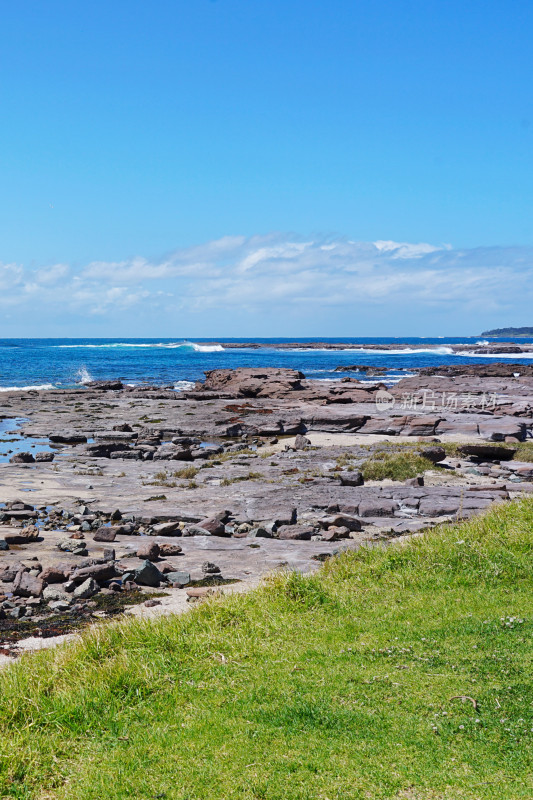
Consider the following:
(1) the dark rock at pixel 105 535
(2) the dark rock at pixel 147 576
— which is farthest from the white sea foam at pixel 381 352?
(2) the dark rock at pixel 147 576

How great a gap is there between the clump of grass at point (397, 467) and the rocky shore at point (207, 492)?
9.0 inches

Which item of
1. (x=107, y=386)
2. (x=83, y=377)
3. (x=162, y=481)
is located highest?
(x=83, y=377)

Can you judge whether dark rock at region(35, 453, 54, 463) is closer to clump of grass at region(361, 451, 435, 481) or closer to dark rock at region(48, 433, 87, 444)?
Answer: dark rock at region(48, 433, 87, 444)

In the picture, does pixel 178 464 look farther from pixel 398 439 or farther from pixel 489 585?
pixel 489 585

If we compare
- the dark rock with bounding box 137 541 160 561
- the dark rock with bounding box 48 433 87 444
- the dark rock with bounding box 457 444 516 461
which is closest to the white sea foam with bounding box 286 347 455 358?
the dark rock with bounding box 48 433 87 444

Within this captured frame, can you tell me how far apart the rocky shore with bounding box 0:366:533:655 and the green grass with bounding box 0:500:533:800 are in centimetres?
251

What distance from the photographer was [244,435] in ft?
120

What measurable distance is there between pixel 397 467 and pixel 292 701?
56.9ft

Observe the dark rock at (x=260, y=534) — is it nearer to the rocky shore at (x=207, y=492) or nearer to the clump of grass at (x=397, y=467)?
the rocky shore at (x=207, y=492)

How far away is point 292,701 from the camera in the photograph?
6.29 metres

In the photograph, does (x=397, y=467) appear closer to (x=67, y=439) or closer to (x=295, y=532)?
(x=295, y=532)

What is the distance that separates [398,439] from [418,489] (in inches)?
542

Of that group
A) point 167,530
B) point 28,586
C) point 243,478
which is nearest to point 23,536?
point 167,530

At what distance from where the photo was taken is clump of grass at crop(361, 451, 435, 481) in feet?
73.8
